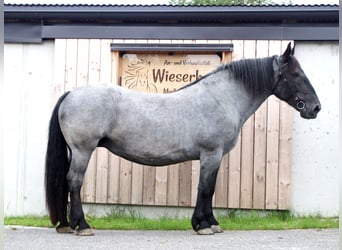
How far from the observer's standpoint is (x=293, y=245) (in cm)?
547

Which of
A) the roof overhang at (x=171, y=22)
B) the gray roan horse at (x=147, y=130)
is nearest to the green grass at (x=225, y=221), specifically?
the gray roan horse at (x=147, y=130)

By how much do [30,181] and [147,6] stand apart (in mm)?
2986

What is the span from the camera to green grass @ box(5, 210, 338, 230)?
22.6 feet

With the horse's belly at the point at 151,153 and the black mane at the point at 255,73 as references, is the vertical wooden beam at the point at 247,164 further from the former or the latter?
the horse's belly at the point at 151,153

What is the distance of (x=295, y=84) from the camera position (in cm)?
648

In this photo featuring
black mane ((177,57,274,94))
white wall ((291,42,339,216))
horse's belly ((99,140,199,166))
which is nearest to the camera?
horse's belly ((99,140,199,166))

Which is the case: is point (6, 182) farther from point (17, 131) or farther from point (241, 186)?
point (241, 186)

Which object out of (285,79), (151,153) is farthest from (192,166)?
(285,79)

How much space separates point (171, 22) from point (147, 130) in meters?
2.20

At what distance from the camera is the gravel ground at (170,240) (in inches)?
211

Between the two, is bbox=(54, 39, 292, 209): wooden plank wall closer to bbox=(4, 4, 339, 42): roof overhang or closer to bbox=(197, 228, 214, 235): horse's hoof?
bbox=(4, 4, 339, 42): roof overhang

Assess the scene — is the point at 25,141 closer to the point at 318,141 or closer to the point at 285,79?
the point at 285,79

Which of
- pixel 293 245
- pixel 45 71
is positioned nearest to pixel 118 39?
pixel 45 71

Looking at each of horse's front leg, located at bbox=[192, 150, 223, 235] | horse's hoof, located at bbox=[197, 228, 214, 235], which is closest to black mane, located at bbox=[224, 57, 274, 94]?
horse's front leg, located at bbox=[192, 150, 223, 235]
